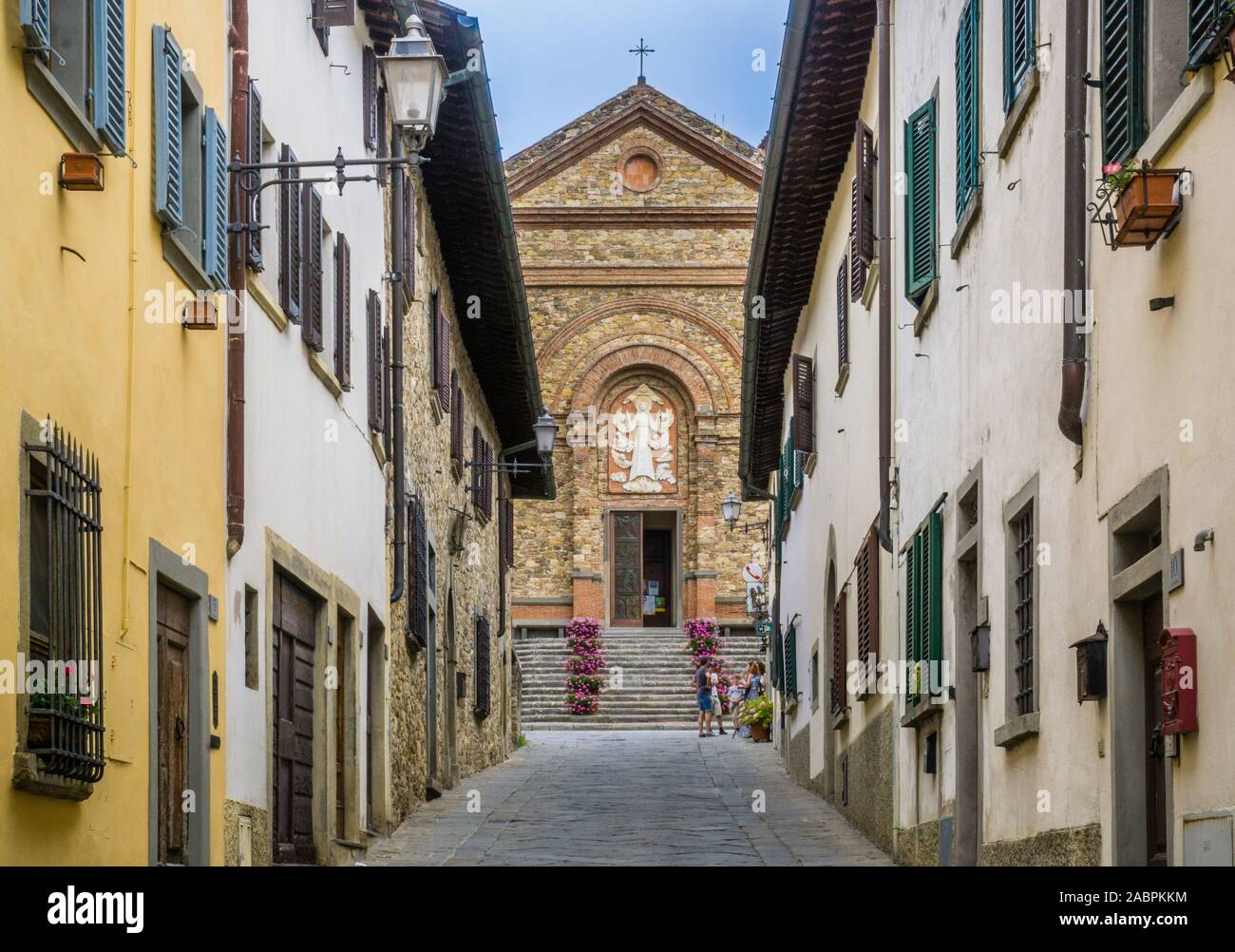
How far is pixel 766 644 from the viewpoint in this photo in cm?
3716

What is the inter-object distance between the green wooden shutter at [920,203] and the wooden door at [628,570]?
106 ft

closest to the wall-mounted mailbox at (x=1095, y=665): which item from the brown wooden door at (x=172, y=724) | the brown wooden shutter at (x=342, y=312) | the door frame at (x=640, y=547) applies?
the brown wooden door at (x=172, y=724)

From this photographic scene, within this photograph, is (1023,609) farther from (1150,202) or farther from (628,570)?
(628,570)

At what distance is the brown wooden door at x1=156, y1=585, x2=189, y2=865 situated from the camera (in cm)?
956

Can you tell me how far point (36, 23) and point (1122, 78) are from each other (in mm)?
3956

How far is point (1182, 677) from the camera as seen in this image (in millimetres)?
6957

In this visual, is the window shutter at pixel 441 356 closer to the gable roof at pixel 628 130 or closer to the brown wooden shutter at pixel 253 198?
the brown wooden shutter at pixel 253 198

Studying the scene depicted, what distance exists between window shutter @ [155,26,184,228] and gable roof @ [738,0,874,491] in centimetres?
675

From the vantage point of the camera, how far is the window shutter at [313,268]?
43.1 feet

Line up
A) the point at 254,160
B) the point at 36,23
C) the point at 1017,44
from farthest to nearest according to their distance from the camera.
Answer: the point at 254,160 < the point at 1017,44 < the point at 36,23

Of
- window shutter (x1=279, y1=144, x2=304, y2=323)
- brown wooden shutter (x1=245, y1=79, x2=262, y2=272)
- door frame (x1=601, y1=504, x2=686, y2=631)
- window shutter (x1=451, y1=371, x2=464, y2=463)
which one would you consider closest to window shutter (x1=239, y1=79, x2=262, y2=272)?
brown wooden shutter (x1=245, y1=79, x2=262, y2=272)

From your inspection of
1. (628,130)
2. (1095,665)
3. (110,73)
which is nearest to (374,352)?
(110,73)
